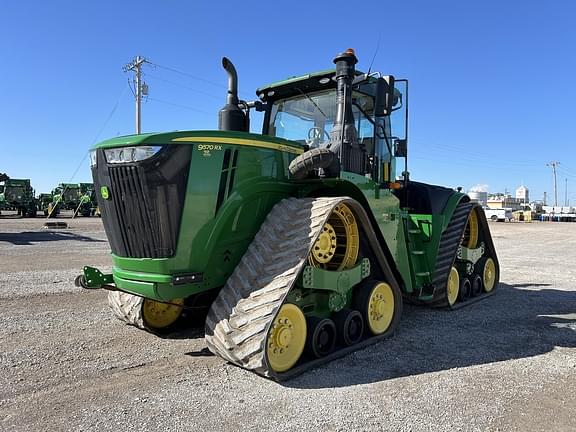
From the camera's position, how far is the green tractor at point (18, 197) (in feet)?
127

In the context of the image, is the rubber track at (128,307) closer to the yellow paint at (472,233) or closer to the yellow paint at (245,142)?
the yellow paint at (245,142)

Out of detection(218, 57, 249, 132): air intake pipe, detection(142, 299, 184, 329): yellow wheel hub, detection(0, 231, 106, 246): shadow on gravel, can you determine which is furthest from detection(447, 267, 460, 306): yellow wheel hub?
detection(0, 231, 106, 246): shadow on gravel

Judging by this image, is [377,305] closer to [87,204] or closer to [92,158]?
[92,158]

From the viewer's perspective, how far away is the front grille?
4.21 metres

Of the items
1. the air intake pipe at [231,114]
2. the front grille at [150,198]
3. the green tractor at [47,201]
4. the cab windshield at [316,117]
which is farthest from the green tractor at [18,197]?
the front grille at [150,198]

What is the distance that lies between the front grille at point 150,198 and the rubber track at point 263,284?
0.70m

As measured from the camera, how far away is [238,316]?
160 inches

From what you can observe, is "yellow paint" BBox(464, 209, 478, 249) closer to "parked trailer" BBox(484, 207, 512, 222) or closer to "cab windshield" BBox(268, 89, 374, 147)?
"cab windshield" BBox(268, 89, 374, 147)

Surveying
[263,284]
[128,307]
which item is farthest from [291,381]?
[128,307]

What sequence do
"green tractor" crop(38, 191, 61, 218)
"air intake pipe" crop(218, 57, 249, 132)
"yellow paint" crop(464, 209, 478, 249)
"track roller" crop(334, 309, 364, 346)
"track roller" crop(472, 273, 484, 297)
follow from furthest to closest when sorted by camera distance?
"green tractor" crop(38, 191, 61, 218) < "yellow paint" crop(464, 209, 478, 249) < "track roller" crop(472, 273, 484, 297) < "air intake pipe" crop(218, 57, 249, 132) < "track roller" crop(334, 309, 364, 346)

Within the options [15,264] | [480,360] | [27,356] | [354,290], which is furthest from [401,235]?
[15,264]

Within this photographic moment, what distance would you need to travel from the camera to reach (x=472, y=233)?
8.77 meters

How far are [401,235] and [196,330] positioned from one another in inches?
113

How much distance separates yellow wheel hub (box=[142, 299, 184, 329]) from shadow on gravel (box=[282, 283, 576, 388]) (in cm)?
212
